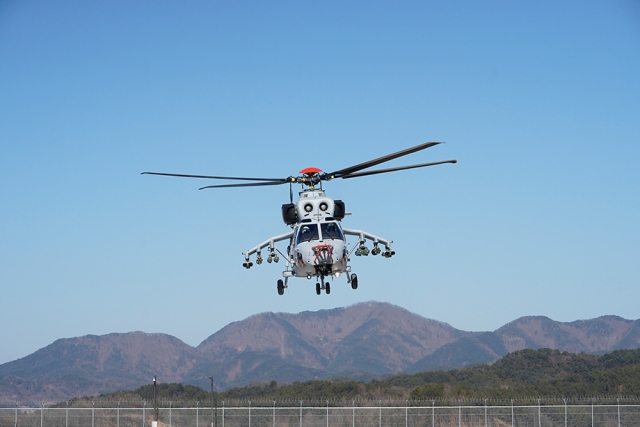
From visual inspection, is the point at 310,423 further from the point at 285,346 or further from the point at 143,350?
the point at 285,346

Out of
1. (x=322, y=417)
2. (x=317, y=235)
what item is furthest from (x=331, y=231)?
(x=322, y=417)

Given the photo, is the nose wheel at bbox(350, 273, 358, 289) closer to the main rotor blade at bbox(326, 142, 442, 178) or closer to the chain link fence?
the main rotor blade at bbox(326, 142, 442, 178)

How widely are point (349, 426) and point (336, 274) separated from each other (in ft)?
63.4

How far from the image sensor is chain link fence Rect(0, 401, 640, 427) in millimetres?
46500

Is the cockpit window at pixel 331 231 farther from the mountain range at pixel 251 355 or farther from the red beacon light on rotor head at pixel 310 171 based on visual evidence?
the mountain range at pixel 251 355

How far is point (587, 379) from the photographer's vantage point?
3214 inches

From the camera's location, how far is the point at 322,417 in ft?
153

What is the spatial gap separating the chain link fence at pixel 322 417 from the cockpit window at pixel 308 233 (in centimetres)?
1793

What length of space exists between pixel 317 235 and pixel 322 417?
19.4 m

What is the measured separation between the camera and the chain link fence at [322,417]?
153 feet

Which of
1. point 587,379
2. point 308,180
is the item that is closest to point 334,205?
point 308,180

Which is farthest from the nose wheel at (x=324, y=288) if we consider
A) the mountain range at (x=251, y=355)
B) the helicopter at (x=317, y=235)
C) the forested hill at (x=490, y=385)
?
the mountain range at (x=251, y=355)

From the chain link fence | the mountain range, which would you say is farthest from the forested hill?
the mountain range

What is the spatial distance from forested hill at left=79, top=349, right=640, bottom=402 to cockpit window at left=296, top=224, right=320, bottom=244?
106 feet
